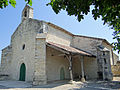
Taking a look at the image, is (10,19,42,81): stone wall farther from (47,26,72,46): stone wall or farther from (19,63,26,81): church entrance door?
(47,26,72,46): stone wall

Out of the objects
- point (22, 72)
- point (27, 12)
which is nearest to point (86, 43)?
point (27, 12)

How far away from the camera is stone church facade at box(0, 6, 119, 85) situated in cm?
1089

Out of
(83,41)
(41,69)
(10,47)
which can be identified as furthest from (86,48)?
(10,47)

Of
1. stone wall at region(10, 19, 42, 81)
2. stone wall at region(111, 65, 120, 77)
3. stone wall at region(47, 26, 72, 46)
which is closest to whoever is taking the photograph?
stone wall at region(10, 19, 42, 81)

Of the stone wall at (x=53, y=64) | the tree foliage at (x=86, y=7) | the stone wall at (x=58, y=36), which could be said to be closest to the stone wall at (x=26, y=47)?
the stone wall at (x=58, y=36)

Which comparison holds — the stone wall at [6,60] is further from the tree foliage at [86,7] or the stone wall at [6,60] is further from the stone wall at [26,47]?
the tree foliage at [86,7]

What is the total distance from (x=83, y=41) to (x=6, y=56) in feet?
34.9

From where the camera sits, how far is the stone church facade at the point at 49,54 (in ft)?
35.7

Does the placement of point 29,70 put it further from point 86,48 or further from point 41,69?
point 86,48

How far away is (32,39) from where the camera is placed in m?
12.2

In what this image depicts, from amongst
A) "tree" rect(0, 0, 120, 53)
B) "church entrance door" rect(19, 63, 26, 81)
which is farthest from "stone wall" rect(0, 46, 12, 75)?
"tree" rect(0, 0, 120, 53)

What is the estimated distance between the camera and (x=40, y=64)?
9180mm

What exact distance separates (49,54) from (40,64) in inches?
86.2

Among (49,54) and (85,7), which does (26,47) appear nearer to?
(49,54)
